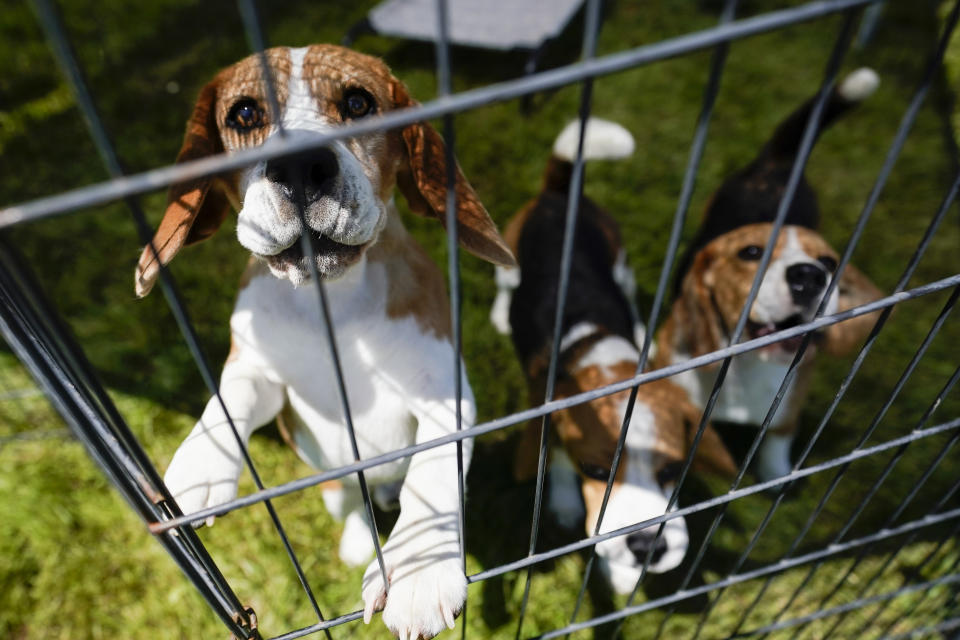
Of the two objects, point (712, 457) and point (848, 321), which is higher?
point (848, 321)

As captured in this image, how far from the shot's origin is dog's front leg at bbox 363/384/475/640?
112 centimetres

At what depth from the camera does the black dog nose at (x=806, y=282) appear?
194 cm

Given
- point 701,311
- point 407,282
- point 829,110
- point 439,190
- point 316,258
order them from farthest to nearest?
1. point 829,110
2. point 701,311
3. point 407,282
4. point 439,190
5. point 316,258

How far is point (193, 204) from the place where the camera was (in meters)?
1.34

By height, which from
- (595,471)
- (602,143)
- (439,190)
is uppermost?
(602,143)

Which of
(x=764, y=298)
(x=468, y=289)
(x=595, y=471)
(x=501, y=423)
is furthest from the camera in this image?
(x=468, y=289)

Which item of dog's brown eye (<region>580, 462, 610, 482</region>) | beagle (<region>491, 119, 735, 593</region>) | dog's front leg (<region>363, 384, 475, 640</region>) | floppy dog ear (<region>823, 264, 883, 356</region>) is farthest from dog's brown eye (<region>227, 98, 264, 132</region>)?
floppy dog ear (<region>823, 264, 883, 356</region>)

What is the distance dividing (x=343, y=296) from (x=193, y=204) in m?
0.36

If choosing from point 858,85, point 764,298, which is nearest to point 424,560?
point 764,298

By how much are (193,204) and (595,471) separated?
1235mm

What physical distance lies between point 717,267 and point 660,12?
3296mm

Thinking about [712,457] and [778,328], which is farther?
[778,328]

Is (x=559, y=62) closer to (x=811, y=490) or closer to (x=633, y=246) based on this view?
(x=633, y=246)

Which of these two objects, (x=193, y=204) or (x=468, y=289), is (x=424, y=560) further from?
(x=468, y=289)
